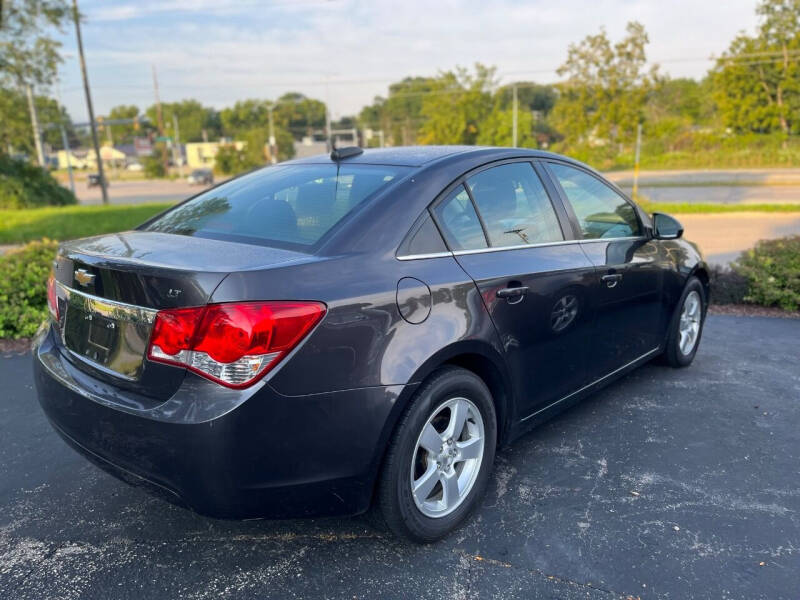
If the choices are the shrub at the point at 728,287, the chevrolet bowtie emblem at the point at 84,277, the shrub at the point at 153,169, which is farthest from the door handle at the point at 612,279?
the shrub at the point at 153,169

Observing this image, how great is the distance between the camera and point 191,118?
122 m

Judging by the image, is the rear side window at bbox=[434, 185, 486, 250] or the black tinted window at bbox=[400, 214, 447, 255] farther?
the rear side window at bbox=[434, 185, 486, 250]

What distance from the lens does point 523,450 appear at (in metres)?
3.44

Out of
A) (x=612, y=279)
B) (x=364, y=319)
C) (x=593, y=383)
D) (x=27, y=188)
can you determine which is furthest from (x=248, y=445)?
(x=27, y=188)

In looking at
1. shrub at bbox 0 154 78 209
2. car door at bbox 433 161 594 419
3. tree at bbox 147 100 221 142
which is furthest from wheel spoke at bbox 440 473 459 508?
tree at bbox 147 100 221 142

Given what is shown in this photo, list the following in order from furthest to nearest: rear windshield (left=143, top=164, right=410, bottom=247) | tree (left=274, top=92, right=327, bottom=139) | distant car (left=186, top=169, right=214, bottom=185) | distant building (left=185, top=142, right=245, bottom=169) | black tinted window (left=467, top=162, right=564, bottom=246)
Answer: tree (left=274, top=92, right=327, bottom=139)
distant building (left=185, top=142, right=245, bottom=169)
distant car (left=186, top=169, right=214, bottom=185)
black tinted window (left=467, top=162, right=564, bottom=246)
rear windshield (left=143, top=164, right=410, bottom=247)

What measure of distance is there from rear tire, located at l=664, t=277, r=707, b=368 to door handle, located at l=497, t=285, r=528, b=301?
2025mm

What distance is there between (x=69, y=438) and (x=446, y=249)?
170cm

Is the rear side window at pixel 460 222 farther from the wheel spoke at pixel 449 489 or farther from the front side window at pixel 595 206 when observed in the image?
the wheel spoke at pixel 449 489

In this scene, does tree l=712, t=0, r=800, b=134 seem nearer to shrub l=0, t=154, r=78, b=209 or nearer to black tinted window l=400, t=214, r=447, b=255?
shrub l=0, t=154, r=78, b=209

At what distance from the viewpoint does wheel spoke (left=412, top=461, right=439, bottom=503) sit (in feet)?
8.13

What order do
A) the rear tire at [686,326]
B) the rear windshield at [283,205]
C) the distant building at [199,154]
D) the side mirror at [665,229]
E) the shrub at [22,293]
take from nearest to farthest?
1. the rear windshield at [283,205]
2. the side mirror at [665,229]
3. the rear tire at [686,326]
4. the shrub at [22,293]
5. the distant building at [199,154]

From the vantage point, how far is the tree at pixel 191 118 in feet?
393

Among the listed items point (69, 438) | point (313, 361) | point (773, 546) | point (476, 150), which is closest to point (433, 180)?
point (476, 150)
